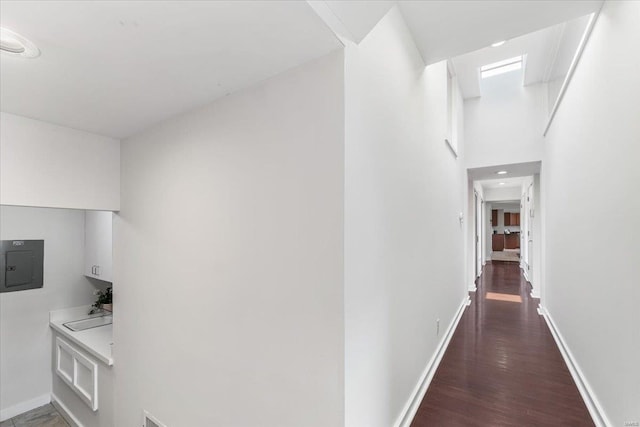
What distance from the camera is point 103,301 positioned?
10.8ft

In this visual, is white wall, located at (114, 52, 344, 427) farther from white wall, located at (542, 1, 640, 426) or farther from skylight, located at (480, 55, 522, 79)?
skylight, located at (480, 55, 522, 79)

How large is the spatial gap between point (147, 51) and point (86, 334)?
2855 millimetres

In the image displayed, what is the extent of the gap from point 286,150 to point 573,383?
3.13m

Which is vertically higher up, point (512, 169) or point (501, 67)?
point (501, 67)

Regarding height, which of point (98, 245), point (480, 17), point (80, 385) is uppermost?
point (480, 17)

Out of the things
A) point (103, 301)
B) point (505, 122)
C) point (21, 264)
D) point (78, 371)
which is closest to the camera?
point (78, 371)

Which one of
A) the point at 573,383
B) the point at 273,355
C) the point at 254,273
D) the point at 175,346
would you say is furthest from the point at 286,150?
the point at 573,383

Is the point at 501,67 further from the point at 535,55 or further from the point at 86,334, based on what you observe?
the point at 86,334

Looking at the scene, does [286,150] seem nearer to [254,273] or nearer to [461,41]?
[254,273]

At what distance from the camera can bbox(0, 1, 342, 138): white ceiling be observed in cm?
92

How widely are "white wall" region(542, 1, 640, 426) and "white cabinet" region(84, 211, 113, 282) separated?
3.85m

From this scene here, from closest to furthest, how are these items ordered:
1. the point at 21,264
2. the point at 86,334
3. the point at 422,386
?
the point at 422,386 < the point at 86,334 < the point at 21,264

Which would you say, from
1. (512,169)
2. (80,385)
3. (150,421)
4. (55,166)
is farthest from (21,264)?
(512,169)

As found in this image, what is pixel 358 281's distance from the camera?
125 centimetres
